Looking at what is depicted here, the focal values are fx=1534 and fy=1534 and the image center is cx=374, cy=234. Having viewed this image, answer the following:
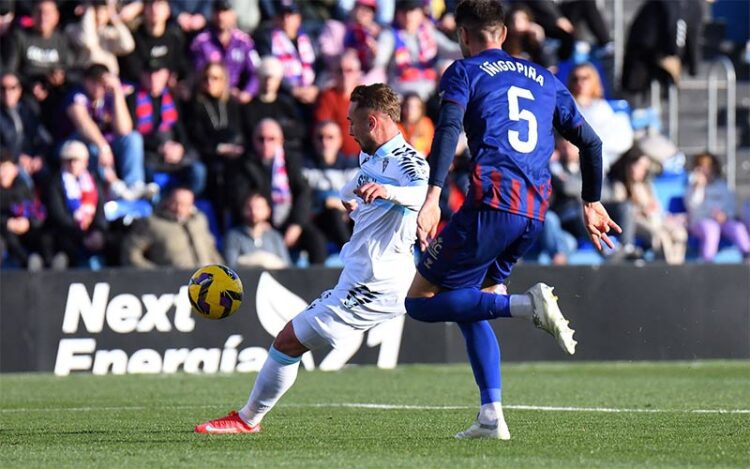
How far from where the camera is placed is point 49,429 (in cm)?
905

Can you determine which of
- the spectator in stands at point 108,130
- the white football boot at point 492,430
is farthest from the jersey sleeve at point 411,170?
the spectator in stands at point 108,130

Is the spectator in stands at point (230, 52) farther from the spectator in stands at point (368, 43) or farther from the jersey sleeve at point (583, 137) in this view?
the jersey sleeve at point (583, 137)

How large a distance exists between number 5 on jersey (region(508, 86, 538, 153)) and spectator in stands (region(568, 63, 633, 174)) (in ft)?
32.2

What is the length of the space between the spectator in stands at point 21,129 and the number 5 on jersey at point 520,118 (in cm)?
886

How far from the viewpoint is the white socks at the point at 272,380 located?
27.2 ft

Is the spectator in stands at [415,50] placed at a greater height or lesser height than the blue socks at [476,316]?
lesser

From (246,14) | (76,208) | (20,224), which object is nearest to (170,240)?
(76,208)

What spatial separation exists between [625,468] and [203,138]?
1060 centimetres

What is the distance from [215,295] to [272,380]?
934 mm

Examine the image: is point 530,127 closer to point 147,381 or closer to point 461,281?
point 461,281

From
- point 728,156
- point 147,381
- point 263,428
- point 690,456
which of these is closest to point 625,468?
point 690,456

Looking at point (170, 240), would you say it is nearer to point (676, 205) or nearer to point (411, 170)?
point (676, 205)

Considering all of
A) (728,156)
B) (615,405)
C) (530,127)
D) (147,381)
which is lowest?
(728,156)

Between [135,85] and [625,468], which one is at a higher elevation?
[625,468]
